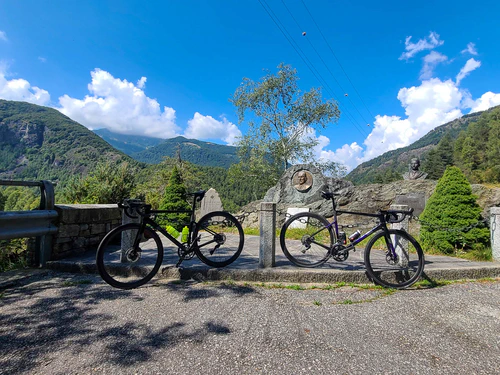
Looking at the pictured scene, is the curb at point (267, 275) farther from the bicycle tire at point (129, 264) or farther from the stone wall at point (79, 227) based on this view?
the stone wall at point (79, 227)

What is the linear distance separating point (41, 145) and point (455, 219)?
166392 mm

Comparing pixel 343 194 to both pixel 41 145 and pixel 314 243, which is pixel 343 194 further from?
pixel 41 145

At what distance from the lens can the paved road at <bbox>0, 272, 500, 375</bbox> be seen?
74.1 inches

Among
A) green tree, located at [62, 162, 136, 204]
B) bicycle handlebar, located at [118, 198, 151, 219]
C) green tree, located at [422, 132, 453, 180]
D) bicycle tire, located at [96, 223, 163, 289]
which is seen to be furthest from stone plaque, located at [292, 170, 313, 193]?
green tree, located at [422, 132, 453, 180]

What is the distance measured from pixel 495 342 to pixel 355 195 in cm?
926

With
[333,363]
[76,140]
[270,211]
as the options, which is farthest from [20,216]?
[76,140]

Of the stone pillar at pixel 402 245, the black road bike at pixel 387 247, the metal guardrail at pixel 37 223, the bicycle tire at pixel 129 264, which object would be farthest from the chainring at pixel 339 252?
the metal guardrail at pixel 37 223

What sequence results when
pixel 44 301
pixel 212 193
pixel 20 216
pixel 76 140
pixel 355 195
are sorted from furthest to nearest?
pixel 76 140
pixel 212 193
pixel 355 195
pixel 20 216
pixel 44 301

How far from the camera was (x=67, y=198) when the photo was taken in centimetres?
1029

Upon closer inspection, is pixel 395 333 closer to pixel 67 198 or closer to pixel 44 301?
pixel 44 301

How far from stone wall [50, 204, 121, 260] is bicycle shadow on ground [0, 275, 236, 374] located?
3.69 ft

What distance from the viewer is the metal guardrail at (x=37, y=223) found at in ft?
11.3

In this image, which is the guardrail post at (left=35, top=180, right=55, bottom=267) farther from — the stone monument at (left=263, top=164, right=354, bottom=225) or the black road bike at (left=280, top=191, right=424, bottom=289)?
the stone monument at (left=263, top=164, right=354, bottom=225)

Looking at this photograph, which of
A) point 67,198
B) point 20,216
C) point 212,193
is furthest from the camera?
point 212,193
